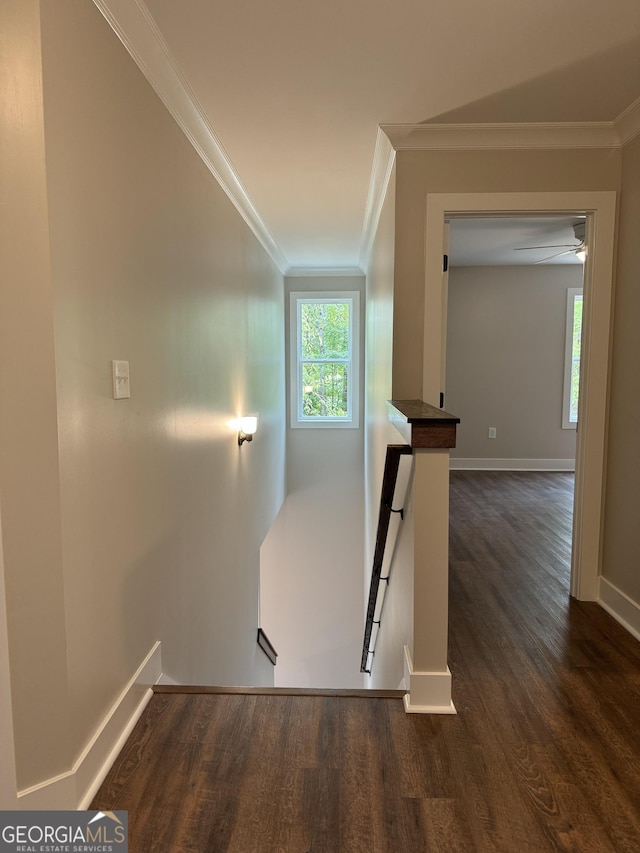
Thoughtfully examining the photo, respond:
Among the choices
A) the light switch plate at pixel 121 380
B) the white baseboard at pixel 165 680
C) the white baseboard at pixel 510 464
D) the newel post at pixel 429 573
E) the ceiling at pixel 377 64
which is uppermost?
the ceiling at pixel 377 64

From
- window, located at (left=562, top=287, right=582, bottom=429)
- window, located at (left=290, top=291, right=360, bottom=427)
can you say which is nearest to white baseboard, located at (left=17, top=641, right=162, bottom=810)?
window, located at (left=290, top=291, right=360, bottom=427)

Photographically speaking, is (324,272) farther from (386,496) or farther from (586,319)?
(386,496)

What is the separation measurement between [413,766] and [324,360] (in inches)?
208

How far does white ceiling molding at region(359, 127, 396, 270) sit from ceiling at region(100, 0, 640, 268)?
6 cm

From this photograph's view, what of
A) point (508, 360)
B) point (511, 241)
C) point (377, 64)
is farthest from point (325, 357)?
point (377, 64)

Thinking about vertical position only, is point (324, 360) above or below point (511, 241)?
below

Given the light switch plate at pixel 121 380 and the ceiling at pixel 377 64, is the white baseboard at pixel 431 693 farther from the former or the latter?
the ceiling at pixel 377 64

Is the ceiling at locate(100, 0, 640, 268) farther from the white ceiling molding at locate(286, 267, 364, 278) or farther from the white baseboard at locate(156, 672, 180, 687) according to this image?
the white ceiling molding at locate(286, 267, 364, 278)

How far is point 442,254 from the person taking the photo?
279 cm

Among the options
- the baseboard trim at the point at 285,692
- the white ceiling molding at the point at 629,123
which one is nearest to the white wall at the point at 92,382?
the baseboard trim at the point at 285,692

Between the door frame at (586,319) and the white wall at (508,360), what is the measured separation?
148 inches

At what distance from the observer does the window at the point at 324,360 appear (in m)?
6.49

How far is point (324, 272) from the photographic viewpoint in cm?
644

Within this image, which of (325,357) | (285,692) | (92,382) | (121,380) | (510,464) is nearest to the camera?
(92,382)
